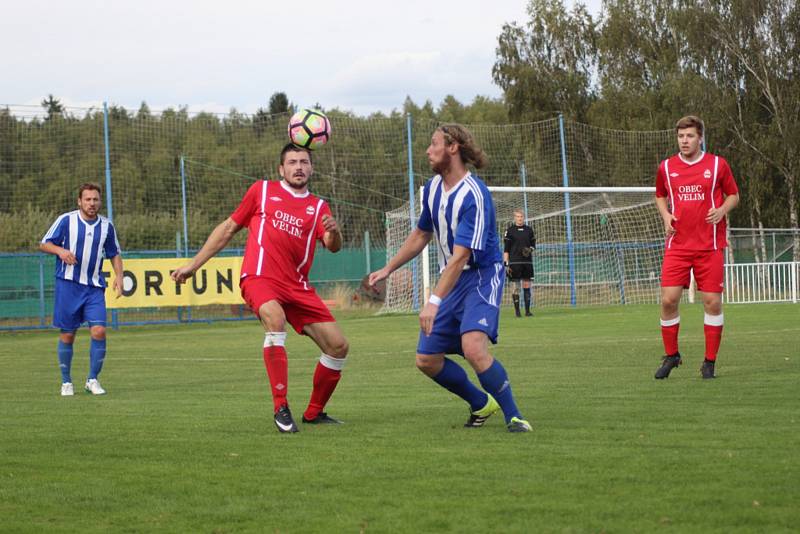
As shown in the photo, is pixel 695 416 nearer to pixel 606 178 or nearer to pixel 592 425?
pixel 592 425

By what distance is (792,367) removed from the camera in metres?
10.9

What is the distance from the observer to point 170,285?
26766 millimetres

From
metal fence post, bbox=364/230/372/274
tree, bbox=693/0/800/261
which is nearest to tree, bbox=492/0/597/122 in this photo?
tree, bbox=693/0/800/261

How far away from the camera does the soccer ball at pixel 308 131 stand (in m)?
8.57

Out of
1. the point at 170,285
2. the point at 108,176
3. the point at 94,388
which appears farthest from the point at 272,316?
the point at 108,176

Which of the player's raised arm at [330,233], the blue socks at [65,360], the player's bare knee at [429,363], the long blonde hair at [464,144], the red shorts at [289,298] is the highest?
the long blonde hair at [464,144]

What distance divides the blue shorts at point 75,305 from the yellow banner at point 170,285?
13767 mm

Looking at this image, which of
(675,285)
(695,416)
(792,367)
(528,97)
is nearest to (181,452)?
(695,416)

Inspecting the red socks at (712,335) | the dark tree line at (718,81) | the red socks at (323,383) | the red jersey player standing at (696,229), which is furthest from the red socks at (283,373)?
the dark tree line at (718,81)

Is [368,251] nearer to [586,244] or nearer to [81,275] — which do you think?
[586,244]

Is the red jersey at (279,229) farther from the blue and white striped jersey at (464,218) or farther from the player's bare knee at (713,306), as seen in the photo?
the player's bare knee at (713,306)

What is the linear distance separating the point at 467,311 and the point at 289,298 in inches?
53.7

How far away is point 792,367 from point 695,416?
379 cm

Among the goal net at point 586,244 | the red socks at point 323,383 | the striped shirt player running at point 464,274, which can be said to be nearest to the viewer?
the striped shirt player running at point 464,274
